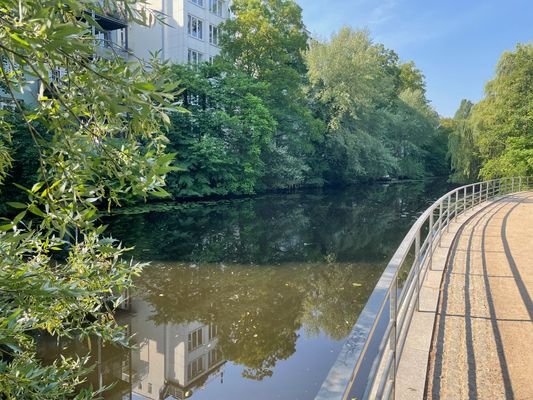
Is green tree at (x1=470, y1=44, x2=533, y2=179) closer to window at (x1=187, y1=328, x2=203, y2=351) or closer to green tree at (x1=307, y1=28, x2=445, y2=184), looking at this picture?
green tree at (x1=307, y1=28, x2=445, y2=184)

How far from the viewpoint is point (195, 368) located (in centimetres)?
543

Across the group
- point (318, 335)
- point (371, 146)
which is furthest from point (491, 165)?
point (318, 335)

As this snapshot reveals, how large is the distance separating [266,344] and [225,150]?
19869 millimetres

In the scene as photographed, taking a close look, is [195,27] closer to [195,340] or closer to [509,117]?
[509,117]

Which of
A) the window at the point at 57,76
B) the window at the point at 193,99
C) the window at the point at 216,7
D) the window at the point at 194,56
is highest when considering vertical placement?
the window at the point at 216,7

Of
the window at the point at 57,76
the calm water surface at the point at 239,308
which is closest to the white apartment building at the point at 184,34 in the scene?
the calm water surface at the point at 239,308

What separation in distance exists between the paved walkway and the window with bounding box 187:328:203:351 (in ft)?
11.2

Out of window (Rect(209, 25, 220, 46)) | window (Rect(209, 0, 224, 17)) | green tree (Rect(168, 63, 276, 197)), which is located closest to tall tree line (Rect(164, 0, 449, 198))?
green tree (Rect(168, 63, 276, 197))

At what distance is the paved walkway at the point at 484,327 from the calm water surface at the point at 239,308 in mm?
1801

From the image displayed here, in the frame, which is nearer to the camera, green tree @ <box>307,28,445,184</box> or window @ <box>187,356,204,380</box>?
window @ <box>187,356,204,380</box>

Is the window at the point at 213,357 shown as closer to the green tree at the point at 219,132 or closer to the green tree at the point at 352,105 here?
the green tree at the point at 219,132

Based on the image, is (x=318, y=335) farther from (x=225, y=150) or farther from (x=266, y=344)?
(x=225, y=150)

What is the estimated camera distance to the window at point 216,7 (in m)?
35.0

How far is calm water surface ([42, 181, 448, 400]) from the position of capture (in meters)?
5.20
